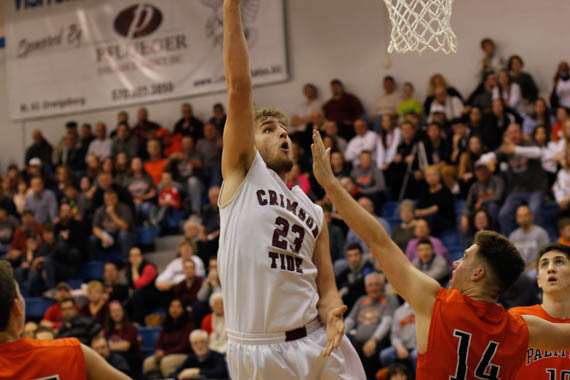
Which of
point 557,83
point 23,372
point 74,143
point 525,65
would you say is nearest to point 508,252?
point 23,372

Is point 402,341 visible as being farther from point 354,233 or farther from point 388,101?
point 388,101

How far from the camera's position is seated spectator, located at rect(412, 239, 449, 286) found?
961cm

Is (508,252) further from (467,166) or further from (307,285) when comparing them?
(467,166)

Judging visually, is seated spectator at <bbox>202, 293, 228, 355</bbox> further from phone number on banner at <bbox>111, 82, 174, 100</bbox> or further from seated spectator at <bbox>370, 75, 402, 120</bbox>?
phone number on banner at <bbox>111, 82, 174, 100</bbox>

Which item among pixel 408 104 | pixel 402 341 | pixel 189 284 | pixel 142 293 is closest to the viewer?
pixel 402 341

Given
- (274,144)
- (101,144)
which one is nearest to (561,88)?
(101,144)

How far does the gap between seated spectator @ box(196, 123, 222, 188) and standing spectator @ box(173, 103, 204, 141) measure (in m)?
0.68

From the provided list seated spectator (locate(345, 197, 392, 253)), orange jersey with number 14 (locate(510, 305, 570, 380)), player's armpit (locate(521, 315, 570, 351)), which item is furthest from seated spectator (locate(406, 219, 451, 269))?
player's armpit (locate(521, 315, 570, 351))

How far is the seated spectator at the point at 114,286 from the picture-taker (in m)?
12.1

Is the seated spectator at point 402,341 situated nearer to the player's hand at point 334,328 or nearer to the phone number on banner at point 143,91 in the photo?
the player's hand at point 334,328

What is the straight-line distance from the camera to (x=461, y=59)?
48.4 ft

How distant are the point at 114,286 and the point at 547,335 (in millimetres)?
9180

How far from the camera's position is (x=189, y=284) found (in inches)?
450

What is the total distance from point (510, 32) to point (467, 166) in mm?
3711
